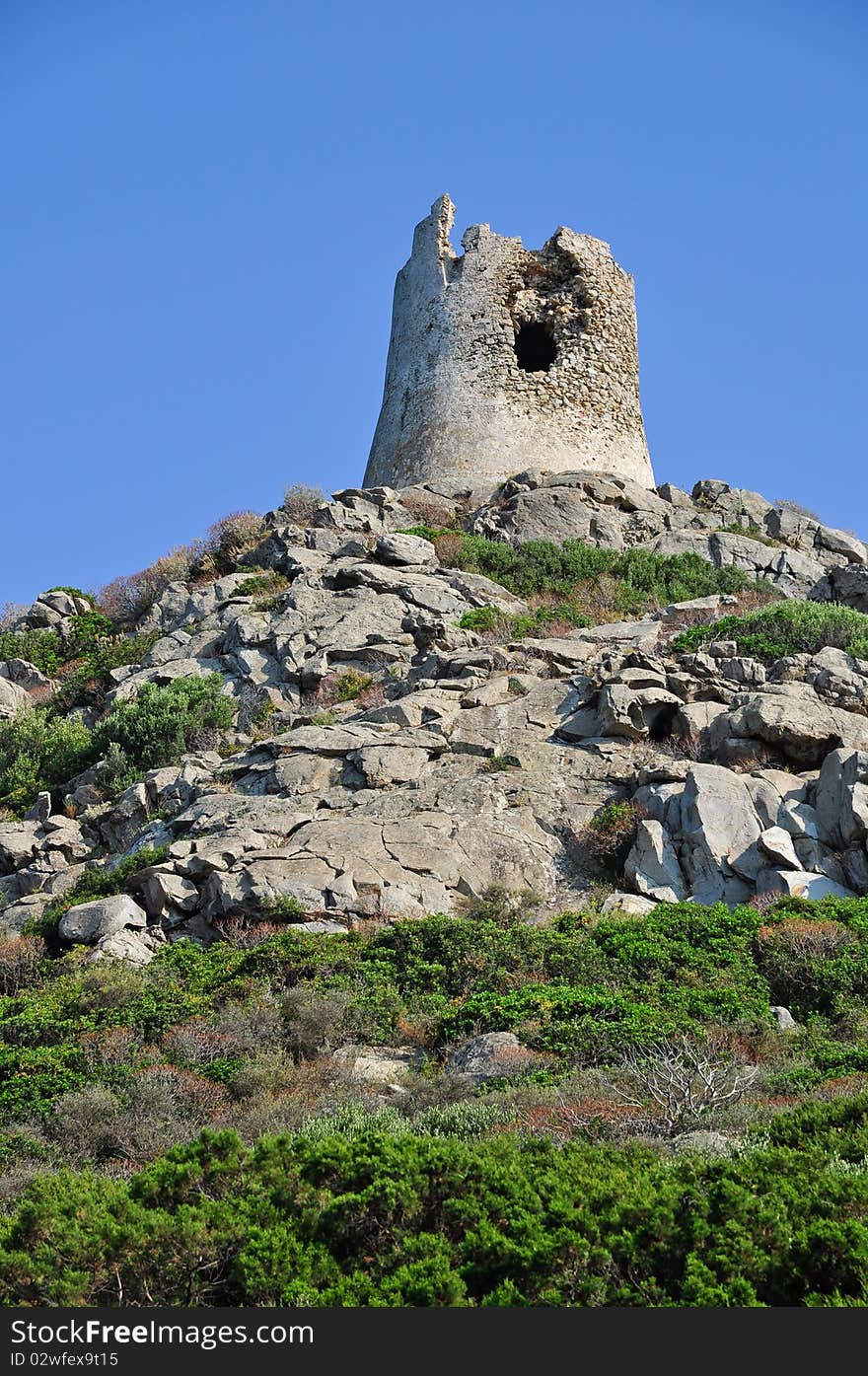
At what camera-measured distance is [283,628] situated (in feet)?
67.1

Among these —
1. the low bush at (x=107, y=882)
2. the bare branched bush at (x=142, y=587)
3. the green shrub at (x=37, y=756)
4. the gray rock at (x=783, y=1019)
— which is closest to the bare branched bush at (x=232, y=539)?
the bare branched bush at (x=142, y=587)

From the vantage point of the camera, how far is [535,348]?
31.1 meters

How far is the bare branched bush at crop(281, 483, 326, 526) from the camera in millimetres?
26562

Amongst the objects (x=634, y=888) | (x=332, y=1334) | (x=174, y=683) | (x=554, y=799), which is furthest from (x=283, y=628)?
(x=332, y=1334)

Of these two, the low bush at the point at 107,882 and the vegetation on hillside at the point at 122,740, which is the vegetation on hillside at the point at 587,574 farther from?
the low bush at the point at 107,882

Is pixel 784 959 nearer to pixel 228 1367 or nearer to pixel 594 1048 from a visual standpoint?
pixel 594 1048

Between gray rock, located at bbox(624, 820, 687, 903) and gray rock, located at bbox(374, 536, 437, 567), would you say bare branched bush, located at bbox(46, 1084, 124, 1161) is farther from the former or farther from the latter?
gray rock, located at bbox(374, 536, 437, 567)

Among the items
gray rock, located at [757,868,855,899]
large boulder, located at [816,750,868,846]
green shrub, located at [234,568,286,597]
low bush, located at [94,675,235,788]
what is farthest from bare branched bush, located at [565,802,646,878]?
green shrub, located at [234,568,286,597]

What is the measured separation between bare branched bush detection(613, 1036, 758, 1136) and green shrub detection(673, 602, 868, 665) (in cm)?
898

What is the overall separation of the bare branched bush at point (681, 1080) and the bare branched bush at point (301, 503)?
1792cm

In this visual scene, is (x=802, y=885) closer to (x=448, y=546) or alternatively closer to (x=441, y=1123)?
(x=441, y=1123)

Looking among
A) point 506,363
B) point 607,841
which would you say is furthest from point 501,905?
point 506,363

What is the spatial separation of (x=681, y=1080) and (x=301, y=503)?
2033 cm

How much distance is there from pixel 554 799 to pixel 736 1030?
4.93m
